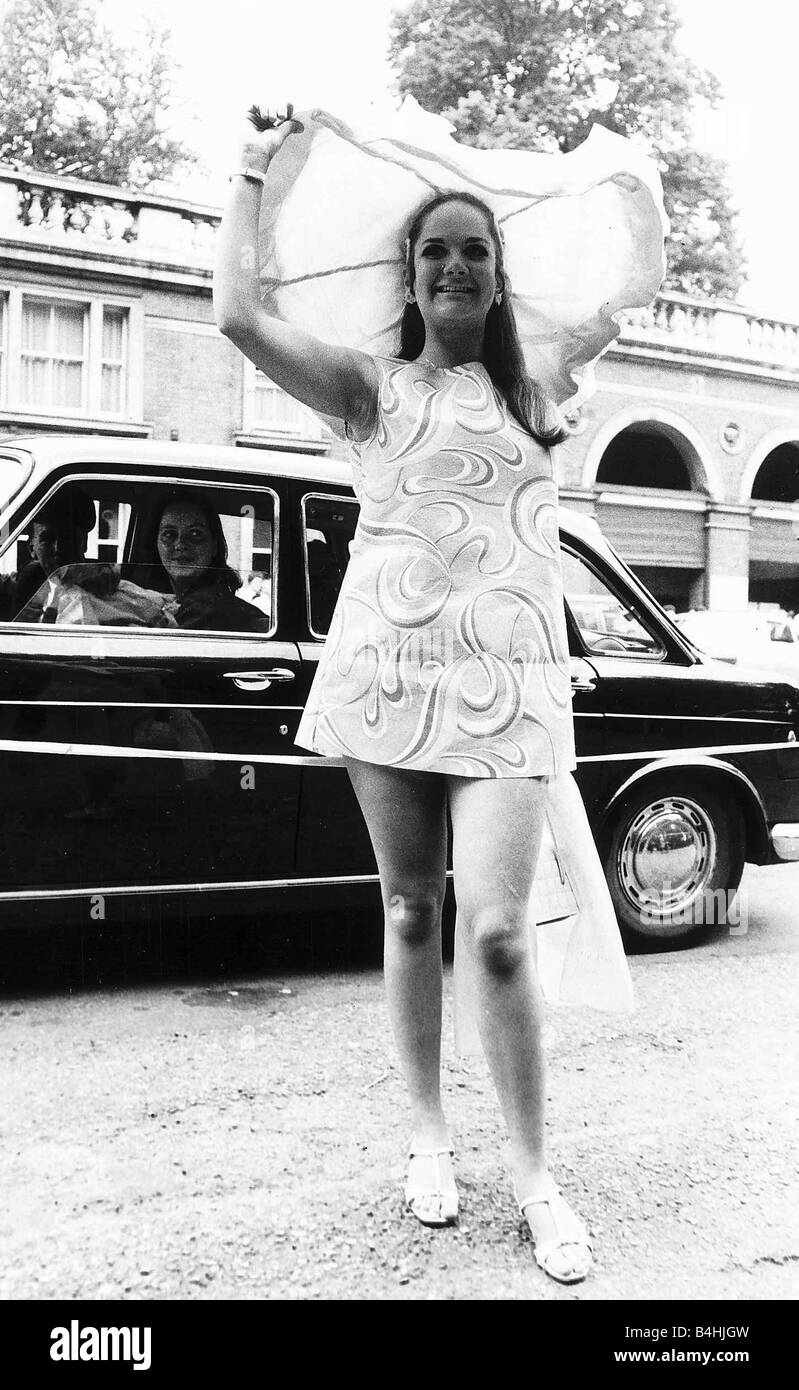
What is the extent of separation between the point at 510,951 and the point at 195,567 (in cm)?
240

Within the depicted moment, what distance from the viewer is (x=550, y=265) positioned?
107 inches

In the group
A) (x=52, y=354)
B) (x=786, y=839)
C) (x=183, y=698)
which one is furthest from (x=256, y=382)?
(x=183, y=698)

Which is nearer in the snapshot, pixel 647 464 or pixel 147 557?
pixel 147 557

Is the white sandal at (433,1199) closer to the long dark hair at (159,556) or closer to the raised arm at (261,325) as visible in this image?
the raised arm at (261,325)

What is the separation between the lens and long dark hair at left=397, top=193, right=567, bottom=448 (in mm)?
2535

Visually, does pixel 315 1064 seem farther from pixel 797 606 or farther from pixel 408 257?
pixel 797 606

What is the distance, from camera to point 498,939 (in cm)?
236

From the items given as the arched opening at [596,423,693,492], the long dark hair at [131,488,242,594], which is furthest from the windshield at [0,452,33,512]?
the arched opening at [596,423,693,492]

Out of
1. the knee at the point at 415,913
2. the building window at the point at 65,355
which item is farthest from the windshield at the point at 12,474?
the building window at the point at 65,355

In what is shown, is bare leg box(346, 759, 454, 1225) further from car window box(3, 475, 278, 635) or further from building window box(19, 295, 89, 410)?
building window box(19, 295, 89, 410)

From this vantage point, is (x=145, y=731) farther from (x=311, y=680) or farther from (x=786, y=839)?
(x=786, y=839)

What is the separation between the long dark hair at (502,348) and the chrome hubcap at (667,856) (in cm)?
277
